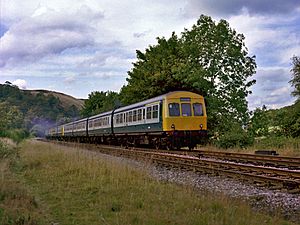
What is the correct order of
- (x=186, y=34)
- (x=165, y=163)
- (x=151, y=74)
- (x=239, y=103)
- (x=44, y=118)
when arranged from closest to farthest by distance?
(x=165, y=163)
(x=239, y=103)
(x=186, y=34)
(x=151, y=74)
(x=44, y=118)

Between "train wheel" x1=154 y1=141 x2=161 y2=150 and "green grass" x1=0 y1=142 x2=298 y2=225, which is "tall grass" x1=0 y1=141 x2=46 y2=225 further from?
"train wheel" x1=154 y1=141 x2=161 y2=150

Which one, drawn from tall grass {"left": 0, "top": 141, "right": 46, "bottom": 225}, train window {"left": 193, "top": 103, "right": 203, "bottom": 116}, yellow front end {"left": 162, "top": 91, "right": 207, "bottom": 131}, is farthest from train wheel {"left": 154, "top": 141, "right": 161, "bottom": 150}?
tall grass {"left": 0, "top": 141, "right": 46, "bottom": 225}

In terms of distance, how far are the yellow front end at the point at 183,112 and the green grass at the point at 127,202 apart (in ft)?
32.0

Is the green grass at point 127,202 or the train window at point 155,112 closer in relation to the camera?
the green grass at point 127,202

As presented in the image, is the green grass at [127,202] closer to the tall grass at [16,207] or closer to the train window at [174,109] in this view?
the tall grass at [16,207]

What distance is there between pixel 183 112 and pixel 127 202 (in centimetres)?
1511

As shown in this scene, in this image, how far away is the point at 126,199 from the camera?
9312mm

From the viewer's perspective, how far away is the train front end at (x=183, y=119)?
23.3 m

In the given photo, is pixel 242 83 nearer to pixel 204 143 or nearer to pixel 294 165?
pixel 204 143

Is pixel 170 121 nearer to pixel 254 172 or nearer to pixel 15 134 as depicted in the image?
pixel 254 172

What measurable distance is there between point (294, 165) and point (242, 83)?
60.3 ft

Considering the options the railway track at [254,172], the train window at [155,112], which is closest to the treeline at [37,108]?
the train window at [155,112]

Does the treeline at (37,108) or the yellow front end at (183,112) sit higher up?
the treeline at (37,108)

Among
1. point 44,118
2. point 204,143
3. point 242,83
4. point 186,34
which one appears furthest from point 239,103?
point 44,118
